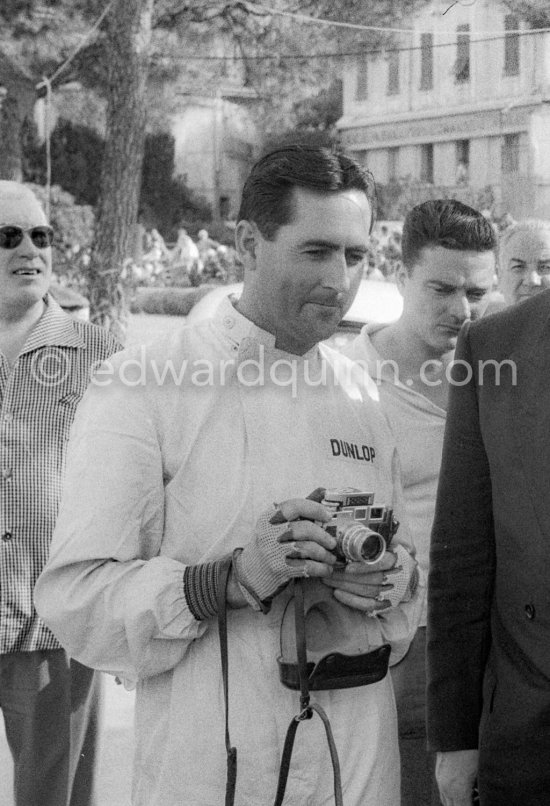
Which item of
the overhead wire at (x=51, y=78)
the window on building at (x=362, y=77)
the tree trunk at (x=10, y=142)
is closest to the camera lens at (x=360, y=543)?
the window on building at (x=362, y=77)

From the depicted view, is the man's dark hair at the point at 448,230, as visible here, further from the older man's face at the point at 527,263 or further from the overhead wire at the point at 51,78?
the overhead wire at the point at 51,78

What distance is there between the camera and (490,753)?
1896 millimetres

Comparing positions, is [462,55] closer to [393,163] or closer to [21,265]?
[393,163]

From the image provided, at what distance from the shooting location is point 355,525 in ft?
5.85

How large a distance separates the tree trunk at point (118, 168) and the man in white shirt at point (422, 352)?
7.78 meters

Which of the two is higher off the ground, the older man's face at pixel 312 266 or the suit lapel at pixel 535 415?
the older man's face at pixel 312 266

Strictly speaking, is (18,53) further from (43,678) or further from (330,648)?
(330,648)

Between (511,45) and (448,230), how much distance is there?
2473 millimetres

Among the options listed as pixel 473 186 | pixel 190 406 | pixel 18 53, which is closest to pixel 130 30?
pixel 18 53

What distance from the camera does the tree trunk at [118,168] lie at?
10570 millimetres

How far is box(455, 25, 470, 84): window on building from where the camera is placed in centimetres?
591

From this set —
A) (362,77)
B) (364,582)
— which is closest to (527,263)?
(364,582)

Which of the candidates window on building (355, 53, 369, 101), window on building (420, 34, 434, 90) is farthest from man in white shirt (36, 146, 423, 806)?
window on building (355, 53, 369, 101)

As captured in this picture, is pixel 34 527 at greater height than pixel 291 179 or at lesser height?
Result: lesser
